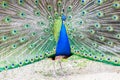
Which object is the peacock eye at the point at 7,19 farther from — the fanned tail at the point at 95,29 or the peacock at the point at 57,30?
the fanned tail at the point at 95,29

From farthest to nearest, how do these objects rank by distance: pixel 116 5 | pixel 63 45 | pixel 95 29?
pixel 63 45, pixel 95 29, pixel 116 5

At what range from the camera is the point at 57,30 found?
4.71 m

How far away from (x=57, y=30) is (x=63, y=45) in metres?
0.25

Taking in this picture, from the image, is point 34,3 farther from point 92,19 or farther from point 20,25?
point 92,19

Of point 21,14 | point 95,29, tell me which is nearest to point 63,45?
point 95,29

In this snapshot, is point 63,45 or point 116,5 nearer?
point 116,5

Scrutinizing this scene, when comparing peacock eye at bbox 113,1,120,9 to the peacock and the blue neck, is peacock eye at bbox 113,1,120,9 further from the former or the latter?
the blue neck

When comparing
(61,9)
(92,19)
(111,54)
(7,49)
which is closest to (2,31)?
(7,49)

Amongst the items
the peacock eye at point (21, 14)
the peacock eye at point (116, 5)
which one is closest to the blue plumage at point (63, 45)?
the peacock eye at point (21, 14)

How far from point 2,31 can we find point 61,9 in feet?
2.98

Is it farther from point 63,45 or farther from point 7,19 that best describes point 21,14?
point 63,45

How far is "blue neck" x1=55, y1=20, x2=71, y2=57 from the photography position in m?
4.71

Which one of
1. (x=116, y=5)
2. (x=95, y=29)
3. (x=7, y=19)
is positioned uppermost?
(x=116, y=5)

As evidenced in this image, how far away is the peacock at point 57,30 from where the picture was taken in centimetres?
461
